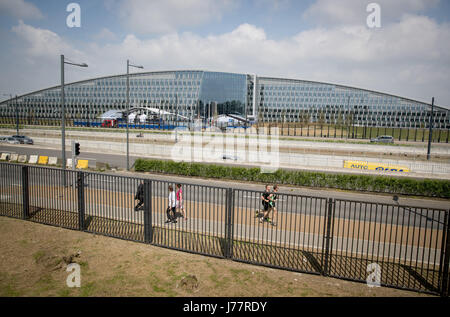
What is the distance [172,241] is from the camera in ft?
26.3

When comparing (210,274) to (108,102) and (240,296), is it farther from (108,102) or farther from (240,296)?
(108,102)

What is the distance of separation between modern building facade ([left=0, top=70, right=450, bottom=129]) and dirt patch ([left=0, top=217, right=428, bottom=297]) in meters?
64.9

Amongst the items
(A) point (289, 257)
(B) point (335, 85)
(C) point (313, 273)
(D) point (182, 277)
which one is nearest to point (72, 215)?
(D) point (182, 277)

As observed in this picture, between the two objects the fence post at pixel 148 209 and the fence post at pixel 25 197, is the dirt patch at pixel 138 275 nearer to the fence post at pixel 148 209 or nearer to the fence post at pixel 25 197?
the fence post at pixel 148 209

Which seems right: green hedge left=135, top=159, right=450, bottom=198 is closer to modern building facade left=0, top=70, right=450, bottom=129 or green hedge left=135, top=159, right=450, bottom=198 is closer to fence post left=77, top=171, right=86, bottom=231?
fence post left=77, top=171, right=86, bottom=231

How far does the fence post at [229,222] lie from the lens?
704 cm

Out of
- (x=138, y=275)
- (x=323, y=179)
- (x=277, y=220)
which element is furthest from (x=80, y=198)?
(x=323, y=179)

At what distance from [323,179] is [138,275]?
1478 cm

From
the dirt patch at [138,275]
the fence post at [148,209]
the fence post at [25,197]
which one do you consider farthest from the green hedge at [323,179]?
the dirt patch at [138,275]

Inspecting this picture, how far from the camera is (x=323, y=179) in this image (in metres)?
18.6

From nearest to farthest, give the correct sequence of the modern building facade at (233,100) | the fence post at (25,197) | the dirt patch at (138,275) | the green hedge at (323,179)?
the dirt patch at (138,275) → the fence post at (25,197) → the green hedge at (323,179) → the modern building facade at (233,100)

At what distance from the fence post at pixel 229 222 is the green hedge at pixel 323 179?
1251cm

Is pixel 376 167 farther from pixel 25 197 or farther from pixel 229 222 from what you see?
pixel 25 197
